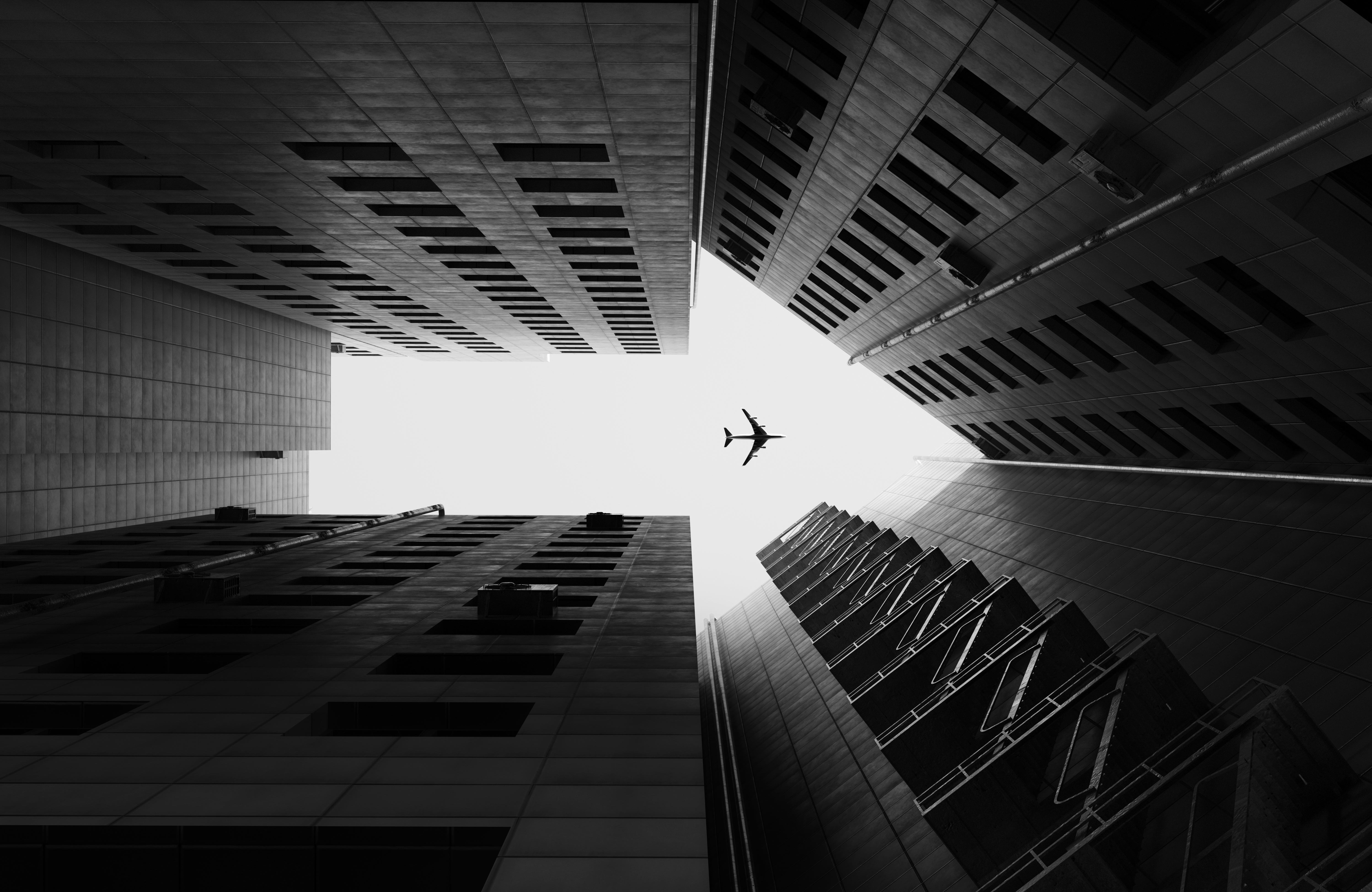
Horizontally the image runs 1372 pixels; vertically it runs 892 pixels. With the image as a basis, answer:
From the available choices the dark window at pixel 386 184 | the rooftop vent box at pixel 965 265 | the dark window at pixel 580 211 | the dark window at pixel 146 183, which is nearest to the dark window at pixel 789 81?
the rooftop vent box at pixel 965 265

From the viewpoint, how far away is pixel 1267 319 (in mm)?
20781

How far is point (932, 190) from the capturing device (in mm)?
28422

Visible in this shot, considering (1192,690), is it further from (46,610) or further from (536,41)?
(46,610)

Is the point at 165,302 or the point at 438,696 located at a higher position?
the point at 165,302

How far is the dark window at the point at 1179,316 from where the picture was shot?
77.6 ft

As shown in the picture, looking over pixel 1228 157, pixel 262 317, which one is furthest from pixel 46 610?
pixel 262 317

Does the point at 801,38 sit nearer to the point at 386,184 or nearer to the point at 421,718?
the point at 386,184

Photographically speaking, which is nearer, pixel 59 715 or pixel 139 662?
pixel 59 715

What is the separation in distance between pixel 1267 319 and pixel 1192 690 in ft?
32.8

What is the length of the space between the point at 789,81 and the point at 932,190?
5938 mm

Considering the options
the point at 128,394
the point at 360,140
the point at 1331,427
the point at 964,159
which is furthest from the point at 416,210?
the point at 1331,427

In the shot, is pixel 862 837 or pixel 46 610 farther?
pixel 46 610

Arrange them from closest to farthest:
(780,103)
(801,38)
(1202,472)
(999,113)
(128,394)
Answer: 1. (999,113)
2. (801,38)
3. (780,103)
4. (1202,472)
5. (128,394)

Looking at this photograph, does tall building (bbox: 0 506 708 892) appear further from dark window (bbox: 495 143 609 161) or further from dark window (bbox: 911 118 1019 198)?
dark window (bbox: 911 118 1019 198)
